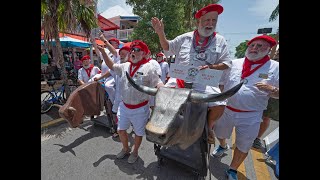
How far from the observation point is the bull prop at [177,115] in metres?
1.72

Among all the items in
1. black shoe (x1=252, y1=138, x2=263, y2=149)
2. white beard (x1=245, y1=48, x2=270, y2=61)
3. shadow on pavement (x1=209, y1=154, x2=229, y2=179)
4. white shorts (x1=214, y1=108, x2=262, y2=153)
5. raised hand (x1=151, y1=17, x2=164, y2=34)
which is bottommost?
shadow on pavement (x1=209, y1=154, x2=229, y2=179)

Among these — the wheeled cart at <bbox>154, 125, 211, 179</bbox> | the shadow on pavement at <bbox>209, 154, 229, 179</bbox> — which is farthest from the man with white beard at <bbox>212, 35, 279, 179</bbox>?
the wheeled cart at <bbox>154, 125, 211, 179</bbox>

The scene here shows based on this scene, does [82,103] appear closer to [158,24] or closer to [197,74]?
[158,24]

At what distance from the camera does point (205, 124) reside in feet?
7.70

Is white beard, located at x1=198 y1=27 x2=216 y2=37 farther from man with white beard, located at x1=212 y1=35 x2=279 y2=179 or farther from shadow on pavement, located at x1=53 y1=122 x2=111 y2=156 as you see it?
shadow on pavement, located at x1=53 y1=122 x2=111 y2=156

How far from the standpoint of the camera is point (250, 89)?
2.54 meters

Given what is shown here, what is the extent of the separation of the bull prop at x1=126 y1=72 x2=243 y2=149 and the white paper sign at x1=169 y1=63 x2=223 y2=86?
0.87 ft

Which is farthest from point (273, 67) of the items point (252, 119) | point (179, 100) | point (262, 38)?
point (179, 100)

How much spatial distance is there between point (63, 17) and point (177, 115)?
531 cm

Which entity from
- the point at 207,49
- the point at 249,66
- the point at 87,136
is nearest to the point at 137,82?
the point at 207,49

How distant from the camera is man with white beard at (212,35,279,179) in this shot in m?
2.52

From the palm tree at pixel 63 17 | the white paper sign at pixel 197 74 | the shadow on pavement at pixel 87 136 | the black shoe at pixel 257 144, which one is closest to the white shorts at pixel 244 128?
the white paper sign at pixel 197 74

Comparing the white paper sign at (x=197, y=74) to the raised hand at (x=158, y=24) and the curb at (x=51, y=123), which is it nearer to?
the raised hand at (x=158, y=24)
